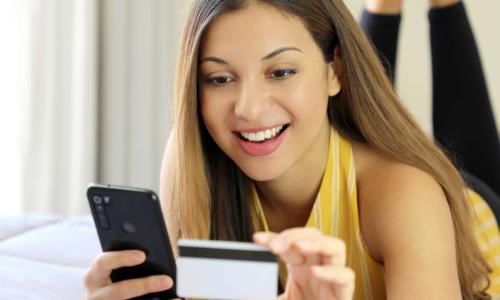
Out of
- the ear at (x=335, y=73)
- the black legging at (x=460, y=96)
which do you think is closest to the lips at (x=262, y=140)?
the ear at (x=335, y=73)

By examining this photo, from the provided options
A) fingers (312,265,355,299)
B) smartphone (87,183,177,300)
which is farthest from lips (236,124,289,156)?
fingers (312,265,355,299)

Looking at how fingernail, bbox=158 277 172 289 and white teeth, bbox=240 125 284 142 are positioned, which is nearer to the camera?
fingernail, bbox=158 277 172 289

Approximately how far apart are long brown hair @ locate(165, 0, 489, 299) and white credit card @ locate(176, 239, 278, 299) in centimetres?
40

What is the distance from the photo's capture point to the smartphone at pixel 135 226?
33.5 inches

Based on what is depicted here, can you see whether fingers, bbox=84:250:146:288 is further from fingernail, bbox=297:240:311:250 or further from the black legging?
the black legging

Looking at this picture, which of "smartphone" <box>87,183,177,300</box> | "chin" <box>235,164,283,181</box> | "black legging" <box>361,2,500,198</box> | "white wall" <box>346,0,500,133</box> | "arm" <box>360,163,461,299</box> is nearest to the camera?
"smartphone" <box>87,183,177,300</box>

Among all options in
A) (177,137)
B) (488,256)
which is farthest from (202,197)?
(488,256)

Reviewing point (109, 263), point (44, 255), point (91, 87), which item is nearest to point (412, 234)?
point (109, 263)

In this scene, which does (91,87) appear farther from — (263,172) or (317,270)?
(317,270)

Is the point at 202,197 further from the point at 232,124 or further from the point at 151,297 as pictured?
the point at 151,297

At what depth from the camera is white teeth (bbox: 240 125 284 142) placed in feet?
3.47

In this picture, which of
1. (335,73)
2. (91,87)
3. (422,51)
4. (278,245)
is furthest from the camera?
(422,51)

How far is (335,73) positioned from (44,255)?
660 mm

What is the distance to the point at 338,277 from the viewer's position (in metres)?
0.72
